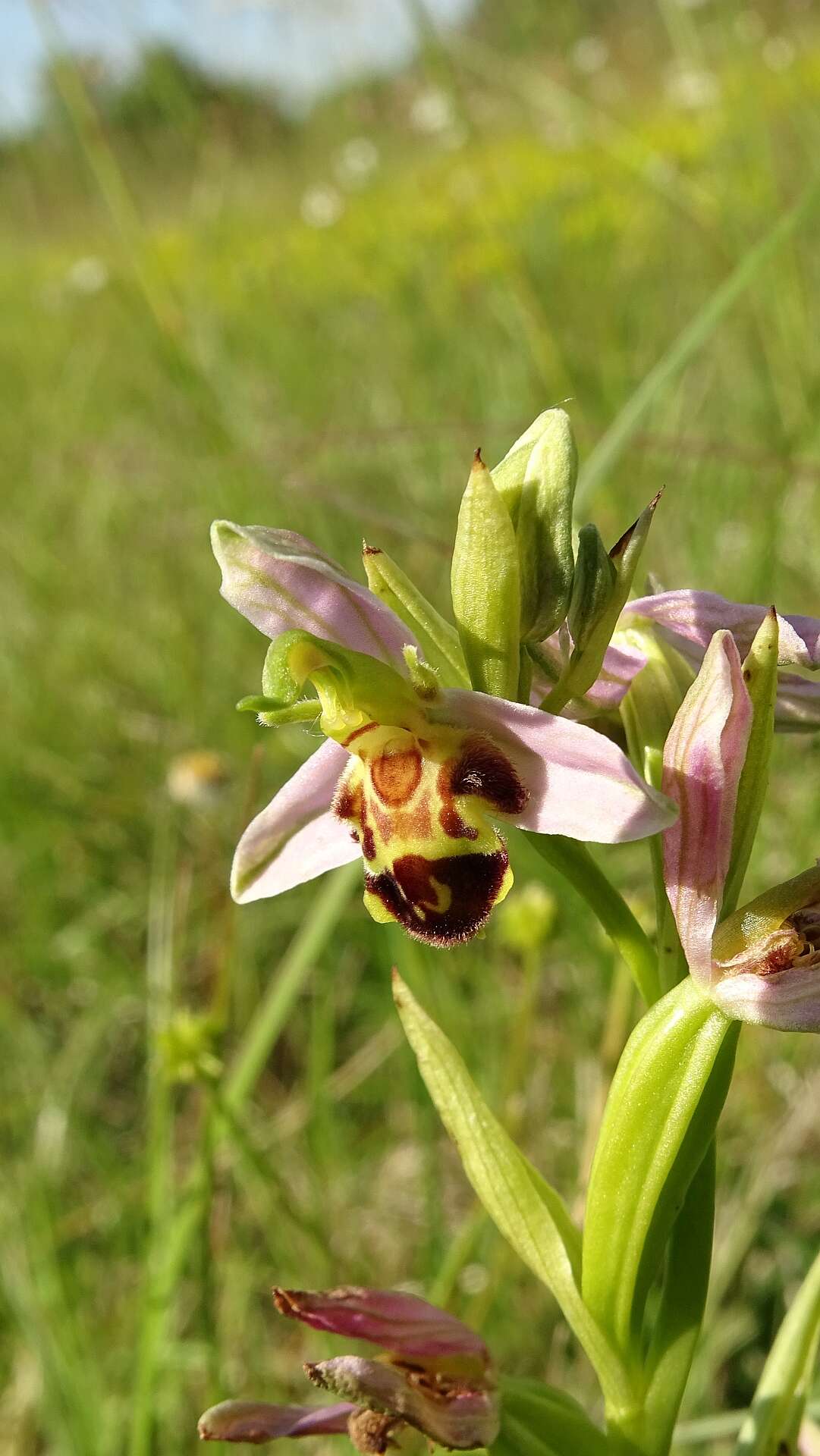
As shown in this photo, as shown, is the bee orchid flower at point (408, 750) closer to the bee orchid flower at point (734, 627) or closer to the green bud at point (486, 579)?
the green bud at point (486, 579)

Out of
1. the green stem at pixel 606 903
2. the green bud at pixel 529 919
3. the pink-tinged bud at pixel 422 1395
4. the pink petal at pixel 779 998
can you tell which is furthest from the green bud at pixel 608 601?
the green bud at pixel 529 919

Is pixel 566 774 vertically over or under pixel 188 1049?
over

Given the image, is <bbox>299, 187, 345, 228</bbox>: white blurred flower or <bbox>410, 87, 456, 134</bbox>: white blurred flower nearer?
<bbox>410, 87, 456, 134</bbox>: white blurred flower

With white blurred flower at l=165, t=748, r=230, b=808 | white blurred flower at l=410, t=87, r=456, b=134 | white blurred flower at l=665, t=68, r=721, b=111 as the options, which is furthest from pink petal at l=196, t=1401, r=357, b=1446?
white blurred flower at l=665, t=68, r=721, b=111

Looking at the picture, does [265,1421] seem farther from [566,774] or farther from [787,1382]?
[566,774]

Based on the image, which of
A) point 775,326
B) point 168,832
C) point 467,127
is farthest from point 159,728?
point 775,326

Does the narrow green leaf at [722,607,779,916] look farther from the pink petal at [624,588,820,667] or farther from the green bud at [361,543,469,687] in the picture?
the green bud at [361,543,469,687]


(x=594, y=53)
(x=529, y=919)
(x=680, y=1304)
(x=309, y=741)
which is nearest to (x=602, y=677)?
(x=680, y=1304)
